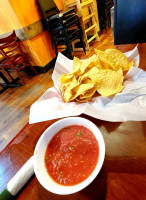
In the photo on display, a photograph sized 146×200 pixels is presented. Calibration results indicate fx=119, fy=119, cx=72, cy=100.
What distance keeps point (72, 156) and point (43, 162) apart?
0.10 m

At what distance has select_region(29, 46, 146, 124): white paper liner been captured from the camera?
Result: 0.51 metres

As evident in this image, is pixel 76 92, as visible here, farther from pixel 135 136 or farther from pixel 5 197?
pixel 5 197

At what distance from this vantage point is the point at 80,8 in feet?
8.51

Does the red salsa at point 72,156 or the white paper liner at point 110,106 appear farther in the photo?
the white paper liner at point 110,106

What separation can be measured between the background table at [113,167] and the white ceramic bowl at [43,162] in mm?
65

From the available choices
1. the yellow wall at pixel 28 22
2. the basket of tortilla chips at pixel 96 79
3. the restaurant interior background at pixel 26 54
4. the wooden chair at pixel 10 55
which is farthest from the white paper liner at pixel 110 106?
the yellow wall at pixel 28 22

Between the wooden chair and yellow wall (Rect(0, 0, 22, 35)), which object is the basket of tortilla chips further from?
yellow wall (Rect(0, 0, 22, 35))

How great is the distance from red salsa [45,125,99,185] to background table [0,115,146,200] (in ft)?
0.18

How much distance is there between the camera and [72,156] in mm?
402

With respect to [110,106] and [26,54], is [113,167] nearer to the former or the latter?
[110,106]

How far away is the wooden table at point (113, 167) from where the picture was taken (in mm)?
351

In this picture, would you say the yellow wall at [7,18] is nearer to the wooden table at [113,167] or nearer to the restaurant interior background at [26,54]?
the restaurant interior background at [26,54]

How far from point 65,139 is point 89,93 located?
29 cm

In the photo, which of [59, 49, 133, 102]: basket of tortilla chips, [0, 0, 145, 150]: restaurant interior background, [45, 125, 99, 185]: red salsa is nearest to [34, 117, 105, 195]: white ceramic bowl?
[45, 125, 99, 185]: red salsa
